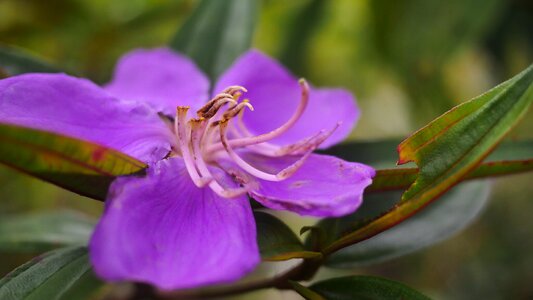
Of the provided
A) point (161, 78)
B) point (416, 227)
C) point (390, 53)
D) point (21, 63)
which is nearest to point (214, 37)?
point (161, 78)

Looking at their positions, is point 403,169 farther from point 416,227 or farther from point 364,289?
point 416,227

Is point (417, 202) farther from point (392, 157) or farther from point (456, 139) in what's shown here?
point (392, 157)

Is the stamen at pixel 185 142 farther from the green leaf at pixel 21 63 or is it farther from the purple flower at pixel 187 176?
the green leaf at pixel 21 63

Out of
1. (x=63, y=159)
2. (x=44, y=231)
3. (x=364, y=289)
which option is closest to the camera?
(x=63, y=159)

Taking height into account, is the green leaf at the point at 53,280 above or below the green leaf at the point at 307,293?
above

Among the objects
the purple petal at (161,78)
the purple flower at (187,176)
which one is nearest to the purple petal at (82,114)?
the purple flower at (187,176)

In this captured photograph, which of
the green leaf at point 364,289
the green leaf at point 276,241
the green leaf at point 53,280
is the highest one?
the green leaf at point 276,241

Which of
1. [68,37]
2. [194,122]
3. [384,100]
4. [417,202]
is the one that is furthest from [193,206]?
[384,100]

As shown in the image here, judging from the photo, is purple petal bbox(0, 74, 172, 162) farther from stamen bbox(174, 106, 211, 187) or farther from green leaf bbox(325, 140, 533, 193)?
green leaf bbox(325, 140, 533, 193)
